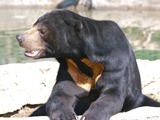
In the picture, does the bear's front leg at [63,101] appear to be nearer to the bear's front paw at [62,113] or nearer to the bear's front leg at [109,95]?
the bear's front paw at [62,113]

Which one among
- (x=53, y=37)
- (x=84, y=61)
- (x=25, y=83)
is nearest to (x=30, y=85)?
(x=25, y=83)

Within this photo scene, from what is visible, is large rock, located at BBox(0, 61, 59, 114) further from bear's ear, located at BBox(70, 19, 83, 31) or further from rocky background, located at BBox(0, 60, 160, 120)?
bear's ear, located at BBox(70, 19, 83, 31)

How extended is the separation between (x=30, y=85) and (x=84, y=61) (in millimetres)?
1540

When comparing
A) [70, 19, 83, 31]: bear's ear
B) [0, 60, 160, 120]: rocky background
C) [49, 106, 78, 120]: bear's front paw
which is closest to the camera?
[49, 106, 78, 120]: bear's front paw

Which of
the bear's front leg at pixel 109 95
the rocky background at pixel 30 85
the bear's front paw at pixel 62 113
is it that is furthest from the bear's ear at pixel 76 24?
the rocky background at pixel 30 85

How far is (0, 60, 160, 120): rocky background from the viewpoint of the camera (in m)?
5.01

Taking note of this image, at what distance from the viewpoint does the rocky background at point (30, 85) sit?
501 centimetres

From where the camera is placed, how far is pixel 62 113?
3.57 m

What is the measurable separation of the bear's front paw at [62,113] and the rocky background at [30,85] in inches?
54.2

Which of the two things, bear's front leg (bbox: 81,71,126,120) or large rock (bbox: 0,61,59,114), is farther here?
large rock (bbox: 0,61,59,114)

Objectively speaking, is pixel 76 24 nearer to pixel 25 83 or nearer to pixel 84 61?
pixel 84 61

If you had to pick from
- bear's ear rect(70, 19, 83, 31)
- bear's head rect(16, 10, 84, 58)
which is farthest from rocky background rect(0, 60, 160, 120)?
bear's ear rect(70, 19, 83, 31)

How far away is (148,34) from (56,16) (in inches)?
314

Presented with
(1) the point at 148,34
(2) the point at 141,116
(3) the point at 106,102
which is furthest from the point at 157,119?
(1) the point at 148,34
